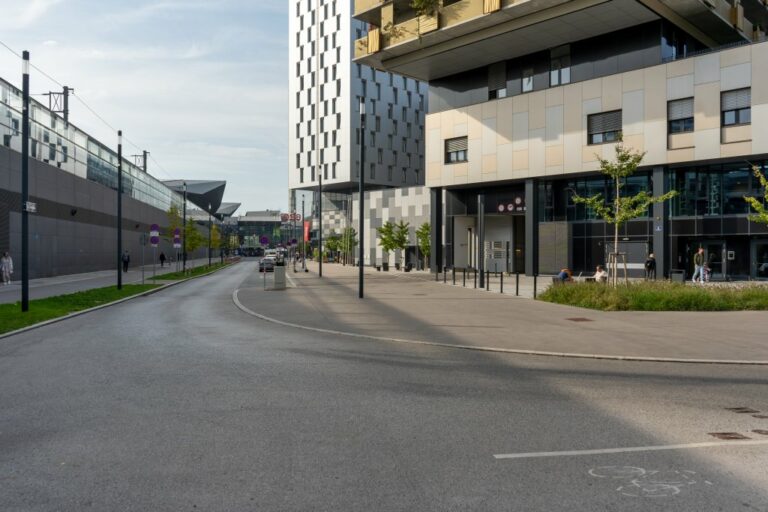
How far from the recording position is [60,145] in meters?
38.9

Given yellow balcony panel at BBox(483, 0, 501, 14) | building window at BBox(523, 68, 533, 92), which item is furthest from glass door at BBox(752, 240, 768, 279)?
yellow balcony panel at BBox(483, 0, 501, 14)

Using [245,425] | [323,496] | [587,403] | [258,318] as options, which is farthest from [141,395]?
[258,318]

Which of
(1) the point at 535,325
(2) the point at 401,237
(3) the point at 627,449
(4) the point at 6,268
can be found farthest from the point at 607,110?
(4) the point at 6,268

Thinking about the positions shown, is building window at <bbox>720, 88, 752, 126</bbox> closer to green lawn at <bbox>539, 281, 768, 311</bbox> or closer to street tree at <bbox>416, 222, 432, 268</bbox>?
green lawn at <bbox>539, 281, 768, 311</bbox>

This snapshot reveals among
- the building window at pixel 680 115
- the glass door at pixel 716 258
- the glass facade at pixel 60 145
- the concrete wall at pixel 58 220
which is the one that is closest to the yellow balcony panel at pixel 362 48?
the building window at pixel 680 115

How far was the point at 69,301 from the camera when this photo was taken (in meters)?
19.6

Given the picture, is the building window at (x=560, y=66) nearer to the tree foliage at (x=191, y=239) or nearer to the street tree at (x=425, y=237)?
the street tree at (x=425, y=237)

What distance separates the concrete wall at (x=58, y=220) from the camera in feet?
102

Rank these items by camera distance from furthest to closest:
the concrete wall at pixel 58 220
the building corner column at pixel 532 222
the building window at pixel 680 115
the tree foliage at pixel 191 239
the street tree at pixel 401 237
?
the street tree at pixel 401 237
the tree foliage at pixel 191 239
the building corner column at pixel 532 222
the concrete wall at pixel 58 220
the building window at pixel 680 115

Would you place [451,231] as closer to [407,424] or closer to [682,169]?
[682,169]

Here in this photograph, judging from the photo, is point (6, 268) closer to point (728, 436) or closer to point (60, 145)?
point (60, 145)

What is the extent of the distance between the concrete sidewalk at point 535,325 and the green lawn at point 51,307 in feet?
16.1

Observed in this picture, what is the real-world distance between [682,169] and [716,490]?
3178 centimetres

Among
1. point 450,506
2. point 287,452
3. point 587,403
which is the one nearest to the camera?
point 450,506
